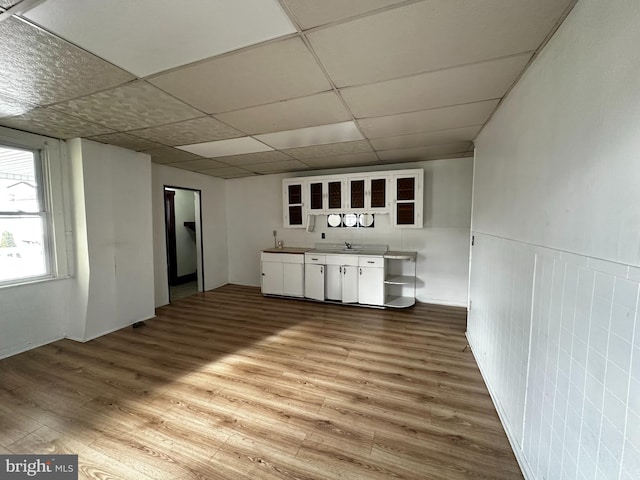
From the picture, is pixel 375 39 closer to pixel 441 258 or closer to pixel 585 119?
pixel 585 119

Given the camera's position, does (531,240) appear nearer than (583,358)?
No

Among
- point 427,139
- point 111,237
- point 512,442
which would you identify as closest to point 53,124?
point 111,237

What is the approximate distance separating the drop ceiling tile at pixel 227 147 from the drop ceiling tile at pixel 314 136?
170 millimetres

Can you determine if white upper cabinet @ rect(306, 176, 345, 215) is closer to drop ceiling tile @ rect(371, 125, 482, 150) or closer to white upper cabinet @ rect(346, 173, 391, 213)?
white upper cabinet @ rect(346, 173, 391, 213)

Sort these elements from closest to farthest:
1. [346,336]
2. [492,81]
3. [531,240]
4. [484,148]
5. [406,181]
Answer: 1. [531,240]
2. [492,81]
3. [484,148]
4. [346,336]
5. [406,181]

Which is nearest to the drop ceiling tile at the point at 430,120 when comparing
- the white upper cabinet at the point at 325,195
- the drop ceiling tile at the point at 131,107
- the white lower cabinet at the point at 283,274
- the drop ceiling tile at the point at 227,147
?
the drop ceiling tile at the point at 227,147

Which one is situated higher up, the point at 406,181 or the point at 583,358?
the point at 406,181

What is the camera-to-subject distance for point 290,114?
2322 mm

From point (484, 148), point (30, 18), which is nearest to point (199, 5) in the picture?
point (30, 18)

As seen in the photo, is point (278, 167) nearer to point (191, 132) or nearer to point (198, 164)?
point (198, 164)

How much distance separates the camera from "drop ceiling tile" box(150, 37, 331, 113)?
58.8 inches

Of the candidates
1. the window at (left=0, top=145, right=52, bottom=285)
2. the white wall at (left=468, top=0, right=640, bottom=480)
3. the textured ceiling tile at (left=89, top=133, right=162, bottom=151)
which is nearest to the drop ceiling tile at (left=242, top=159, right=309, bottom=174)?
the textured ceiling tile at (left=89, top=133, right=162, bottom=151)

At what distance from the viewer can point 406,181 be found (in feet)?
13.4

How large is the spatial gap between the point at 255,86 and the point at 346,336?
2.76 metres
